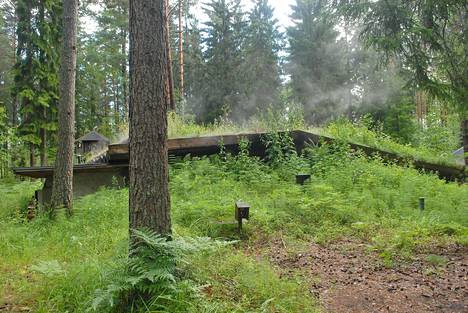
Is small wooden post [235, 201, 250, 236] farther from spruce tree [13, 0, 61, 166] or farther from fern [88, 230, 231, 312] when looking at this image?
spruce tree [13, 0, 61, 166]

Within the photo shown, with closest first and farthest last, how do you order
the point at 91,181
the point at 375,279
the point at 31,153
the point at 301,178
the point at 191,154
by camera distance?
the point at 375,279
the point at 301,178
the point at 91,181
the point at 191,154
the point at 31,153

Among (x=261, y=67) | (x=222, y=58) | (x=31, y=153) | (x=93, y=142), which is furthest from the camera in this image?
(x=261, y=67)

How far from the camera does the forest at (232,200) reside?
3.11m

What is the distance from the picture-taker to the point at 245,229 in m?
5.38

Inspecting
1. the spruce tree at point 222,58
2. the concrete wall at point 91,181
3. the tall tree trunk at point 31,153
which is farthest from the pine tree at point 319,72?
the concrete wall at point 91,181

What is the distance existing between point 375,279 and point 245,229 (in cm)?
206

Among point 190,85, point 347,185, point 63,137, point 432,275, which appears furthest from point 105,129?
point 432,275

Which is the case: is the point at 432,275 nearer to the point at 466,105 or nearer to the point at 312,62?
the point at 466,105

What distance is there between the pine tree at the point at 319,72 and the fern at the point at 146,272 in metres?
23.3

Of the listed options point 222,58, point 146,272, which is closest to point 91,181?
point 146,272

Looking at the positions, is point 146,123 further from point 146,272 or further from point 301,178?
point 301,178

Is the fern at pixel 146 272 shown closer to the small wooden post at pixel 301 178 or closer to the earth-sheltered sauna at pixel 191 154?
the small wooden post at pixel 301 178

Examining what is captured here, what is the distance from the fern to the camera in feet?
8.70

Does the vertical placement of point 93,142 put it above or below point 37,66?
below
